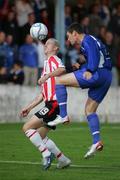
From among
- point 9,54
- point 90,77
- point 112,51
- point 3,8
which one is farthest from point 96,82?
point 112,51

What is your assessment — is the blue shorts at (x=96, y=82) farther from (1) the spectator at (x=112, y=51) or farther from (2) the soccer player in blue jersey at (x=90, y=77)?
(1) the spectator at (x=112, y=51)

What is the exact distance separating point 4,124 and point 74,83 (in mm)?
9343

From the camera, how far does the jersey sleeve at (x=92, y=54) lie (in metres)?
12.7

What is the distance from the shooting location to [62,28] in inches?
985

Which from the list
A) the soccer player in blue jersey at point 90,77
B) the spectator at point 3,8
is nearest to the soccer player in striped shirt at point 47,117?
the soccer player in blue jersey at point 90,77

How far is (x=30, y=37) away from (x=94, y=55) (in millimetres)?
10552

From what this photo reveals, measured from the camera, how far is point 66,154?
14719 mm

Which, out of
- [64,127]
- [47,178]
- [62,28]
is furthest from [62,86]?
[62,28]

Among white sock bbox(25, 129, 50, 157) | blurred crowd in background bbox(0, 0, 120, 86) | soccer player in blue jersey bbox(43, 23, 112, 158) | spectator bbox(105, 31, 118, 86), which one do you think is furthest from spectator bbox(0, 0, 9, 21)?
white sock bbox(25, 129, 50, 157)

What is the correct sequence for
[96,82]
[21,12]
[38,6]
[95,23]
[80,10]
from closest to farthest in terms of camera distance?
[96,82]
[21,12]
[38,6]
[95,23]
[80,10]

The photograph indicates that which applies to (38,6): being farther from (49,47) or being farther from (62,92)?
(62,92)

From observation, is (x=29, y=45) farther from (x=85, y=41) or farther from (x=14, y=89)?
(x=85, y=41)

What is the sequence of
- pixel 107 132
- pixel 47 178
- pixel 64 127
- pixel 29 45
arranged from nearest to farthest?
pixel 47 178 < pixel 107 132 < pixel 64 127 < pixel 29 45

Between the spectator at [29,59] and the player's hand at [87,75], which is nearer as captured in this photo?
the player's hand at [87,75]
